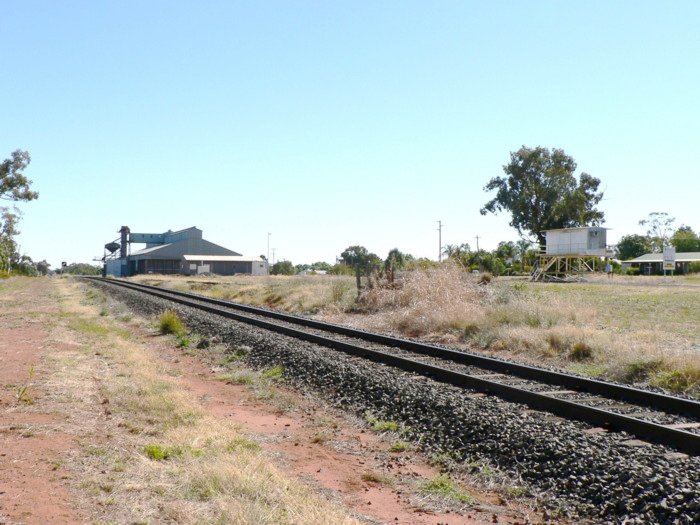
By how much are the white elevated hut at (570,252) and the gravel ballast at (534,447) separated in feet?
139

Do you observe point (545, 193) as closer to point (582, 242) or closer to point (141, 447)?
point (582, 242)

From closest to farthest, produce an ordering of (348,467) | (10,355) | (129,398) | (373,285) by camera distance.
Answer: (348,467) → (129,398) → (10,355) → (373,285)

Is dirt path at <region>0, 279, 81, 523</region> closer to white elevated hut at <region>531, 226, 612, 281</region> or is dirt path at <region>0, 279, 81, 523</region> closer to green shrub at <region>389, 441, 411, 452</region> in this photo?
green shrub at <region>389, 441, 411, 452</region>

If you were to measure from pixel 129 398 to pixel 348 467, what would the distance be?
149 inches

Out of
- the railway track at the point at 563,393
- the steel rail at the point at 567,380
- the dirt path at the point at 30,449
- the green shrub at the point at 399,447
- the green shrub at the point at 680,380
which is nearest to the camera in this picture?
the dirt path at the point at 30,449

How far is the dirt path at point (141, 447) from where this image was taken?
17.2ft

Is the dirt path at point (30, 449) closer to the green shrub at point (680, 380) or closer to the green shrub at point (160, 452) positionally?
the green shrub at point (160, 452)

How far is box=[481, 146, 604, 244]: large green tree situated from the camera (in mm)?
70062

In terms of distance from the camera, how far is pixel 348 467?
6.77 m

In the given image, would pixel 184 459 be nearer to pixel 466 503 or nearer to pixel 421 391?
pixel 466 503

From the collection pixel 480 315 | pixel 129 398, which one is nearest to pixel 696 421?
pixel 129 398

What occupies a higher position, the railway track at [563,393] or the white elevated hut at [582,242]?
the white elevated hut at [582,242]

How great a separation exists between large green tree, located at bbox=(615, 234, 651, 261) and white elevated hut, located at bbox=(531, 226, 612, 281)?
2400 inches

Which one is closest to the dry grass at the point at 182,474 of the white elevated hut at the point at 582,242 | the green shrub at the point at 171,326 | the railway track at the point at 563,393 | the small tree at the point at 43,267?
the railway track at the point at 563,393
